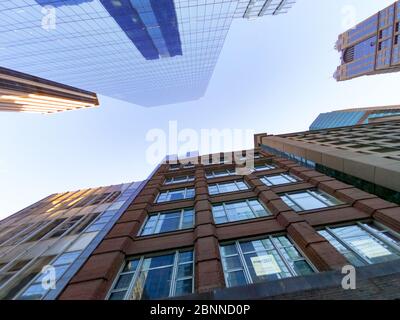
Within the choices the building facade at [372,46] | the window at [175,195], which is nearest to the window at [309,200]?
the window at [175,195]

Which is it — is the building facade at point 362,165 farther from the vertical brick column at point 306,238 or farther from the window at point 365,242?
the vertical brick column at point 306,238

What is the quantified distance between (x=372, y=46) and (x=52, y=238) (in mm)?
119336

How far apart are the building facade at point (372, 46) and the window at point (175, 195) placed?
9627cm

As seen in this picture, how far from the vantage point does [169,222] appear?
43.0ft

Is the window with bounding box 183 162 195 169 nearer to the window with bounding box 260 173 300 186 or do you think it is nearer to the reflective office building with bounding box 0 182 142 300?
the reflective office building with bounding box 0 182 142 300

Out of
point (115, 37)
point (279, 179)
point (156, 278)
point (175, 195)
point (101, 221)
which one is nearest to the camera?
point (156, 278)

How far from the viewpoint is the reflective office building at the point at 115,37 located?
96.4ft

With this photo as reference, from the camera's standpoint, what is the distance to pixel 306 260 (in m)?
8.47

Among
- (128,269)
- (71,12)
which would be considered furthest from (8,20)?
(128,269)

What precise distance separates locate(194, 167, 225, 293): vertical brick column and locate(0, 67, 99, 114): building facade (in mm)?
57004

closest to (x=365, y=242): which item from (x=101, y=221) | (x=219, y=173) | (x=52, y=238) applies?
(x=101, y=221)

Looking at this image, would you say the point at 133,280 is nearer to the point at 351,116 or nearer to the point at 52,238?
the point at 52,238
